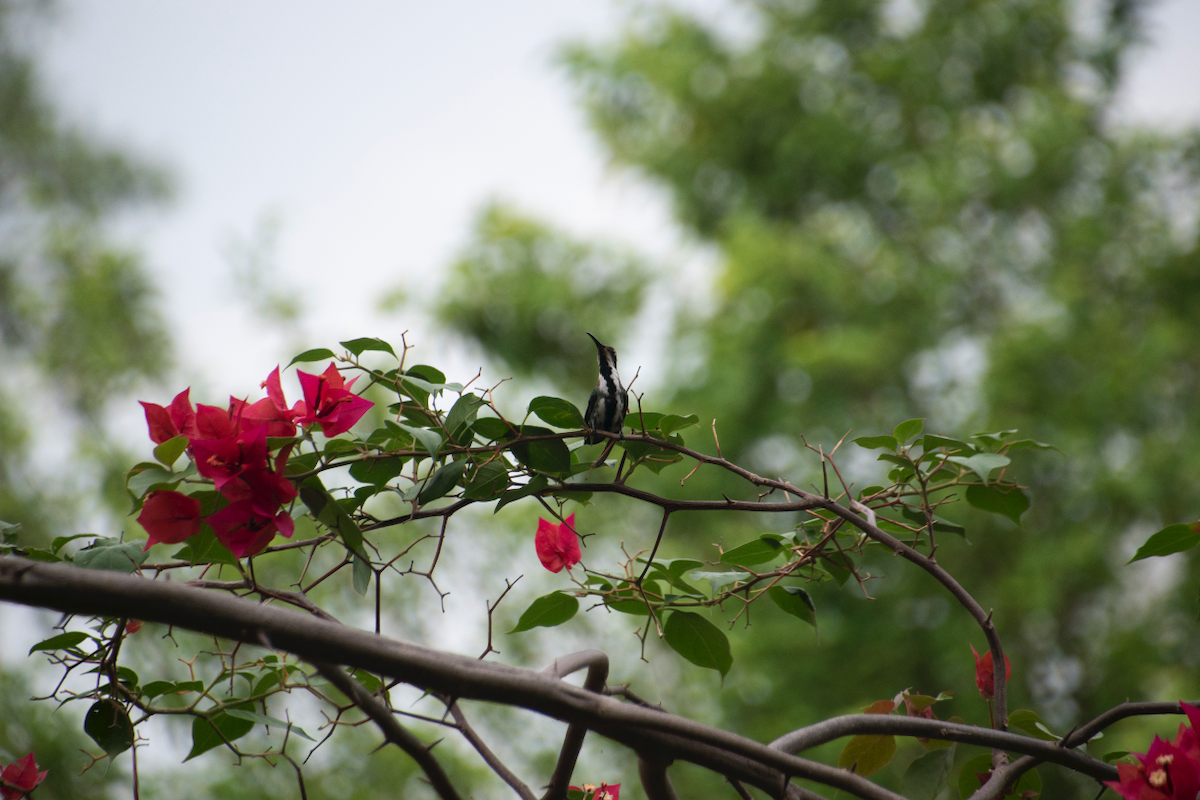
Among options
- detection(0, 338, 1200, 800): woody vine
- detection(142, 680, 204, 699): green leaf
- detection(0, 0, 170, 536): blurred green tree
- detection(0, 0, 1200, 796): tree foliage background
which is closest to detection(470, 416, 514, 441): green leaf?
detection(0, 338, 1200, 800): woody vine

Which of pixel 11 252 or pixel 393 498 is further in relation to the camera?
pixel 11 252

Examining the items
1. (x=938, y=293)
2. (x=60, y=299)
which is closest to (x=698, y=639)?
(x=938, y=293)

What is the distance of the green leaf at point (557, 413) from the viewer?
0.70m

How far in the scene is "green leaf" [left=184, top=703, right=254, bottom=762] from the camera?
723 millimetres

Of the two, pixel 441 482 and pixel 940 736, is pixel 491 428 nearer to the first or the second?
pixel 441 482

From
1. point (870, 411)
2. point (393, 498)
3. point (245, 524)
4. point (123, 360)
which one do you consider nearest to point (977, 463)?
point (245, 524)

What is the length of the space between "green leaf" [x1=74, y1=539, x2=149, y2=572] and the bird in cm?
43

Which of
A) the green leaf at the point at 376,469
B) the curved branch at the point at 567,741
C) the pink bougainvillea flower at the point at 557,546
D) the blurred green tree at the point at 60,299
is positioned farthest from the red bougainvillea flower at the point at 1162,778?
the blurred green tree at the point at 60,299

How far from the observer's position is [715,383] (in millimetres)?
4504

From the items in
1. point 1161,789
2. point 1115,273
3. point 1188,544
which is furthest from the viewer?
point 1115,273

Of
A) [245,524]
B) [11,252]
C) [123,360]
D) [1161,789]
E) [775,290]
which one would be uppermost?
[11,252]

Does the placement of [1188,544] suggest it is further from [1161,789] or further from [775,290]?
[775,290]

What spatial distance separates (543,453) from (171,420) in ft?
0.98

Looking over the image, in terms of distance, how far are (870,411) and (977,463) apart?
4.11 meters
